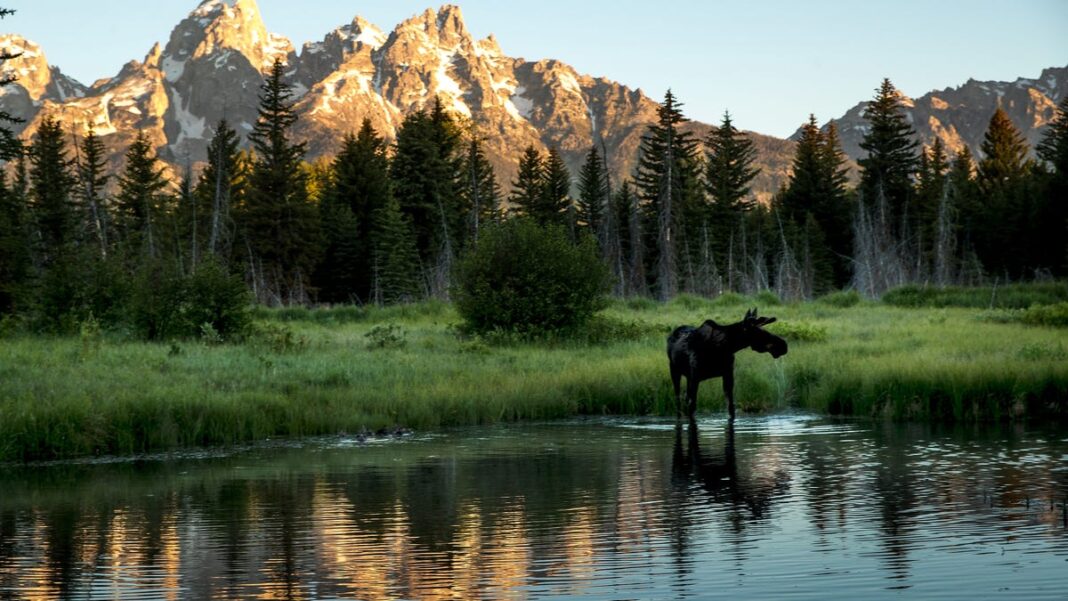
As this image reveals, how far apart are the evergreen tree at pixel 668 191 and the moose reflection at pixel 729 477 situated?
151ft

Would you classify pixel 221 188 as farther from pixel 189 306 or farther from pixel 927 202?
pixel 927 202

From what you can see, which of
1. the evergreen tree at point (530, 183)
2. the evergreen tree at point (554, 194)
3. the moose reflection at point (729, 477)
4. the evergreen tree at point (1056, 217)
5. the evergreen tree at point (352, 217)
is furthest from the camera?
the evergreen tree at point (530, 183)

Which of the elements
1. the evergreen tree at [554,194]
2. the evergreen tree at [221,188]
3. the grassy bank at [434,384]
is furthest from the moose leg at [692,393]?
the evergreen tree at [554,194]

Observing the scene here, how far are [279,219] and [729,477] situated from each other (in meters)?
65.7

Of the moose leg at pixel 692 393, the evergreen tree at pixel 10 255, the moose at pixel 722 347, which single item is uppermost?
the evergreen tree at pixel 10 255

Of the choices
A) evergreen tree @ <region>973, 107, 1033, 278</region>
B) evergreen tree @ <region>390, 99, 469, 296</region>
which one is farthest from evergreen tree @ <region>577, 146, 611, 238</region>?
evergreen tree @ <region>973, 107, 1033, 278</region>

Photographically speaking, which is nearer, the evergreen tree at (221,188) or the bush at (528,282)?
the bush at (528,282)

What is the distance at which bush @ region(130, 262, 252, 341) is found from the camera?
1384 inches

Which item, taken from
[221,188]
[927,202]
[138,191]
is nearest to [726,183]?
[927,202]

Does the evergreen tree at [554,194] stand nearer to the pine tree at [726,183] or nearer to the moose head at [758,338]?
the pine tree at [726,183]

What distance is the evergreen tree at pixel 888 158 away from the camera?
302 ft

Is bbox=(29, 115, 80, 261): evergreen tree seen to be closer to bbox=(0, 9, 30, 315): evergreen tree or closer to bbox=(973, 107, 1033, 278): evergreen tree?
bbox=(0, 9, 30, 315): evergreen tree

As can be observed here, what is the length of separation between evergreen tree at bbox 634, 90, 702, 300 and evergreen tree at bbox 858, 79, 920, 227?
14.1 meters

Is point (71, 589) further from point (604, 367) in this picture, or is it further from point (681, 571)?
point (604, 367)
